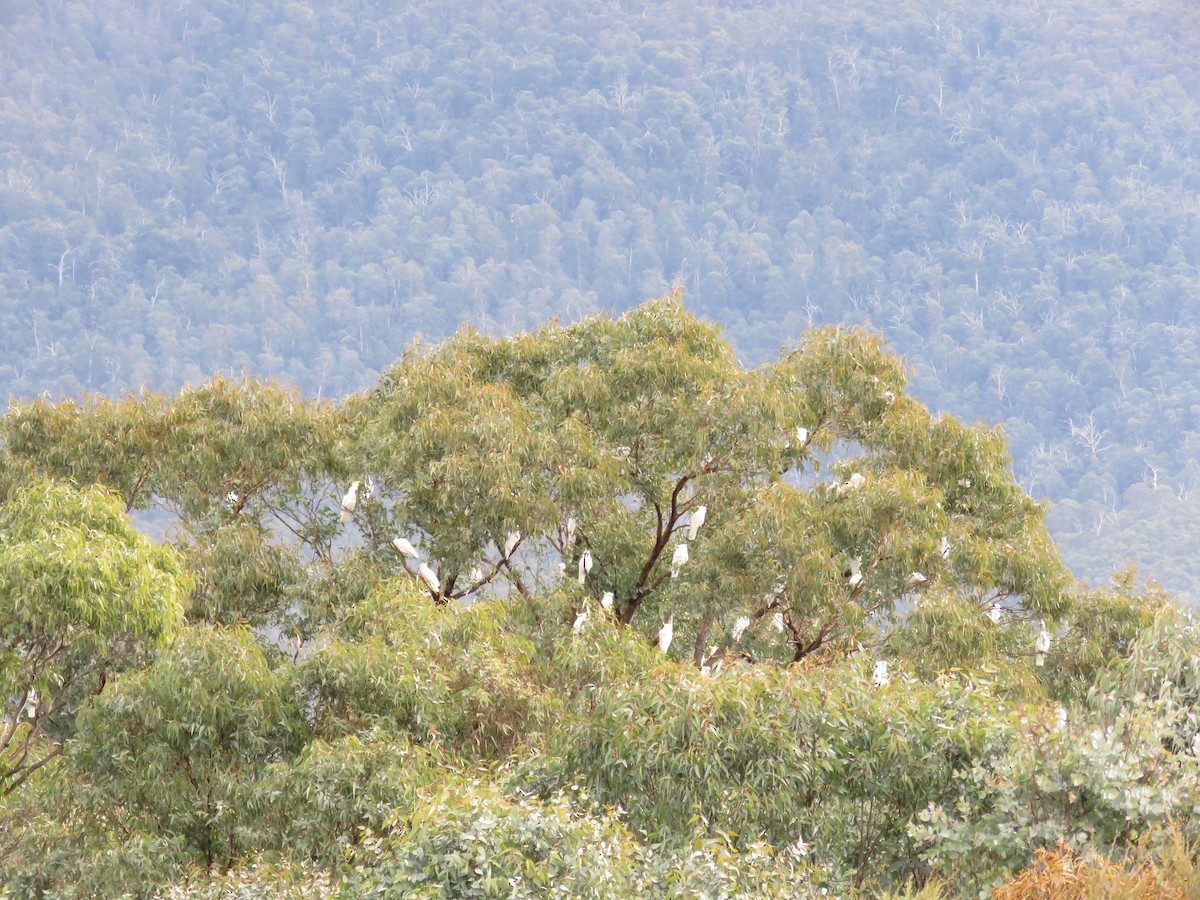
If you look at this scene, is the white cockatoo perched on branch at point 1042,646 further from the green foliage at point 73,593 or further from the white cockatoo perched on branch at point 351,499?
the green foliage at point 73,593

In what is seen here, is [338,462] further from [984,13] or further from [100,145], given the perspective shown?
[984,13]

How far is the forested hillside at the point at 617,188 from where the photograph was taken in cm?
13175

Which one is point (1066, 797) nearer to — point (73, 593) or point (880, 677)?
point (880, 677)

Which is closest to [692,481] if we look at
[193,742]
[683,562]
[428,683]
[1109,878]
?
[683,562]

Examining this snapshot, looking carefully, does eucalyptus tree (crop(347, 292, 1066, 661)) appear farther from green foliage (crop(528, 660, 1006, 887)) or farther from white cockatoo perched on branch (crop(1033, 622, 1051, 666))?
green foliage (crop(528, 660, 1006, 887))

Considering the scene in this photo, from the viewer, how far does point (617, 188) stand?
6550 inches

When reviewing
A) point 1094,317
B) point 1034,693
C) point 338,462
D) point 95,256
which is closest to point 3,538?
point 338,462

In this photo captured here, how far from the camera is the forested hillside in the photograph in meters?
132

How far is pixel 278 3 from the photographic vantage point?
18325 centimetres

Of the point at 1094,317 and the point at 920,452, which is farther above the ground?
the point at 1094,317

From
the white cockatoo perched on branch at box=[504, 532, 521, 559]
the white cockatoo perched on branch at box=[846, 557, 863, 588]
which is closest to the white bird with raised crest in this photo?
the white cockatoo perched on branch at box=[846, 557, 863, 588]

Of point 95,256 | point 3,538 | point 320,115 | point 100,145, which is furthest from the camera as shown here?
point 320,115

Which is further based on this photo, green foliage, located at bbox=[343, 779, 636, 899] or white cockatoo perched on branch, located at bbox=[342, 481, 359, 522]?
white cockatoo perched on branch, located at bbox=[342, 481, 359, 522]

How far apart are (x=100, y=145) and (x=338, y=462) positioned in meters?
158
